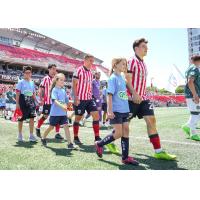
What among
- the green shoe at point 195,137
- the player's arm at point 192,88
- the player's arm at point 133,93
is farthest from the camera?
the player's arm at point 192,88

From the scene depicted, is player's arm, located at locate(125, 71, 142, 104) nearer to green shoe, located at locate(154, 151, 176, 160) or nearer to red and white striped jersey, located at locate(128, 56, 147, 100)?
red and white striped jersey, located at locate(128, 56, 147, 100)

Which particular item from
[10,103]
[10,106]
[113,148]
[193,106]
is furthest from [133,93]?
[10,103]

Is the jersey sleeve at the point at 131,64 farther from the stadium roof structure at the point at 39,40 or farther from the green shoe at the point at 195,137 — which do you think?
the stadium roof structure at the point at 39,40

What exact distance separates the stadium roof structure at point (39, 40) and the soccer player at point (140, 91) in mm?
47422

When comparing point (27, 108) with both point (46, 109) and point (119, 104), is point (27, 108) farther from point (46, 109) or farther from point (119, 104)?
point (119, 104)

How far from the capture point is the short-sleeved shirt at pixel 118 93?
4348 millimetres

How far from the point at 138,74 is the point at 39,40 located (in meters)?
58.6

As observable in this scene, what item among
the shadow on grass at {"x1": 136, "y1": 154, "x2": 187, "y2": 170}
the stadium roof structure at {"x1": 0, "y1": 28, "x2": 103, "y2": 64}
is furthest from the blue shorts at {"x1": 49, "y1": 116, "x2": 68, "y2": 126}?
the stadium roof structure at {"x1": 0, "y1": 28, "x2": 103, "y2": 64}

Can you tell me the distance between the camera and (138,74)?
4.81m

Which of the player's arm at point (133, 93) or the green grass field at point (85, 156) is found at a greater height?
the player's arm at point (133, 93)

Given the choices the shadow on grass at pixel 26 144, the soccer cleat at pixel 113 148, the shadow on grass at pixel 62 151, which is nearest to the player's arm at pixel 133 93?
the soccer cleat at pixel 113 148

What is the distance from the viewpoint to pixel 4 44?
4962cm
